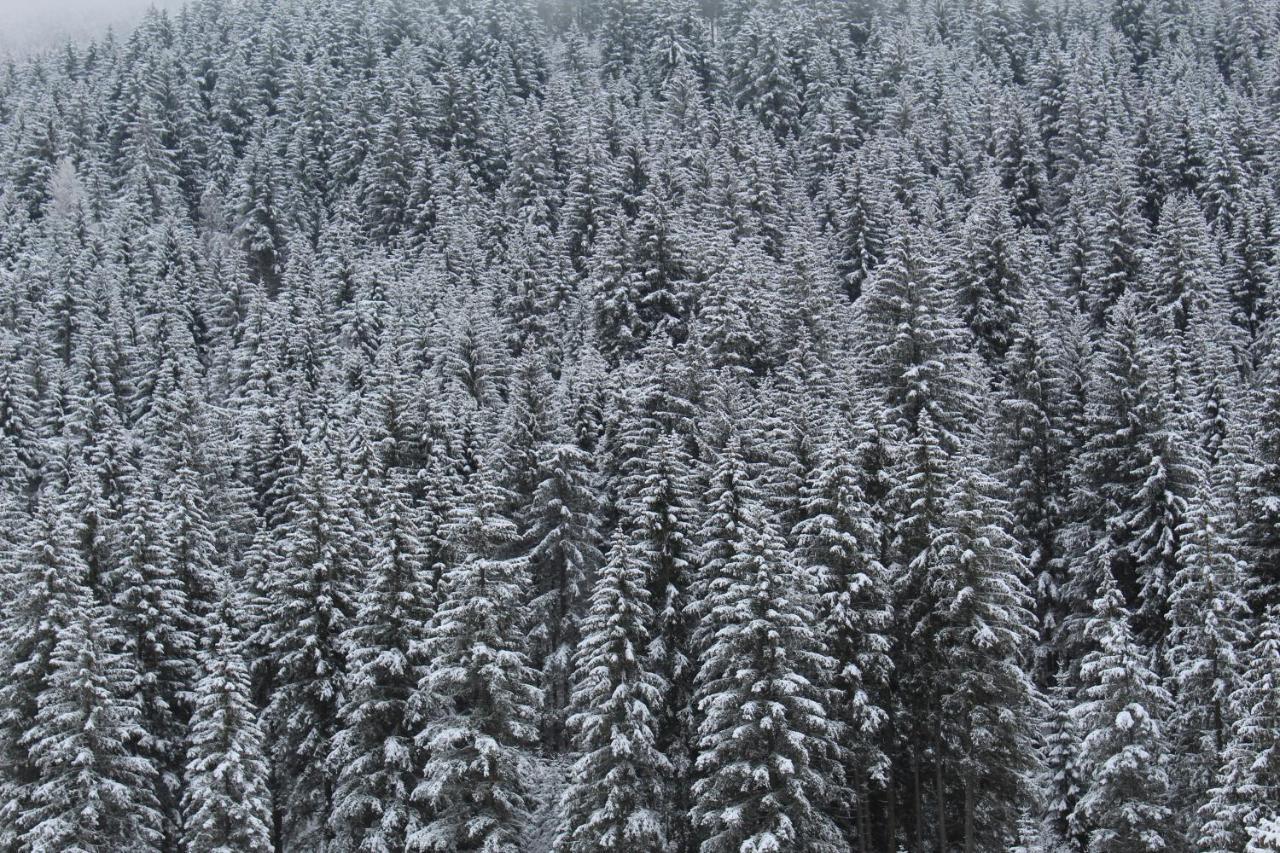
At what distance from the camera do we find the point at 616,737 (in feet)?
90.3

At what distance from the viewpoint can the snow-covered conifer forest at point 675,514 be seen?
2841cm

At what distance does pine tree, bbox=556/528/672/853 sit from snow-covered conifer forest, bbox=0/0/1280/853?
0.14 metres

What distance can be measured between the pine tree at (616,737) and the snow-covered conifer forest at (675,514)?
139mm

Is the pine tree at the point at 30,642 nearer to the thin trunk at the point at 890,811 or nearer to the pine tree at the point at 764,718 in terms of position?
the pine tree at the point at 764,718

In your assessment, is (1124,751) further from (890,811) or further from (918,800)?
(890,811)

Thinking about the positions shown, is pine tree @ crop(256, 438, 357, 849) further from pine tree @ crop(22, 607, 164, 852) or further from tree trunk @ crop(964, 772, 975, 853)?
tree trunk @ crop(964, 772, 975, 853)

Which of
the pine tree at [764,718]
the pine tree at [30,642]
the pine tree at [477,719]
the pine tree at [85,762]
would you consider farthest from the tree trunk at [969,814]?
the pine tree at [30,642]

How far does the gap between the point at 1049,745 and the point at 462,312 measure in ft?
122

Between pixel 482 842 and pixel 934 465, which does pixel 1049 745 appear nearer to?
pixel 934 465

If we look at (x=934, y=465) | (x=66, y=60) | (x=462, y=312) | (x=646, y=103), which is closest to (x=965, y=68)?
(x=646, y=103)

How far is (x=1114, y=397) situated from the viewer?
38.0 metres

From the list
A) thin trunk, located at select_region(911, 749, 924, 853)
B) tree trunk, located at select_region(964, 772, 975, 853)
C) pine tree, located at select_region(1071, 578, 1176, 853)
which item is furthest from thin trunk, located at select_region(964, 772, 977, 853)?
pine tree, located at select_region(1071, 578, 1176, 853)

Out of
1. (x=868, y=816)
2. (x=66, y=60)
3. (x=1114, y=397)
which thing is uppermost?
(x=66, y=60)

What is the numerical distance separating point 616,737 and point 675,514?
7769 millimetres
